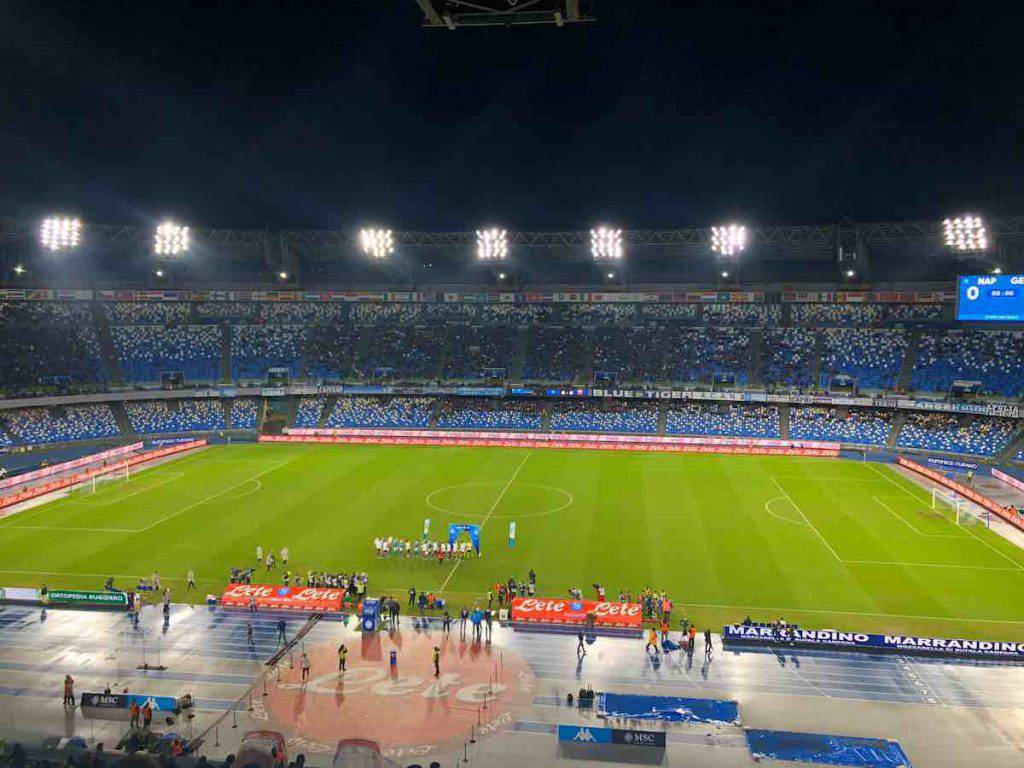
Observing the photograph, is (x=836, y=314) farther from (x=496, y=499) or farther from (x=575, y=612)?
(x=575, y=612)

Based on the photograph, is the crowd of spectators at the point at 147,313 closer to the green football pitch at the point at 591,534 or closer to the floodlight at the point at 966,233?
the green football pitch at the point at 591,534

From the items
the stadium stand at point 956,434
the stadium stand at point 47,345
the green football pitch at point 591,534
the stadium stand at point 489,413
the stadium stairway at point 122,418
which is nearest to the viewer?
the green football pitch at point 591,534

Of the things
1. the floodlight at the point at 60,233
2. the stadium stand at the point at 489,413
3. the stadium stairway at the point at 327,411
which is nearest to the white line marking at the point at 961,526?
the stadium stand at the point at 489,413

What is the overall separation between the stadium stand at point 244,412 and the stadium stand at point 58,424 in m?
9.87

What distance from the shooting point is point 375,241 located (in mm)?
69938

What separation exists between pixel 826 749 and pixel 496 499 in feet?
90.0

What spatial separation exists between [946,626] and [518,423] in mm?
44835

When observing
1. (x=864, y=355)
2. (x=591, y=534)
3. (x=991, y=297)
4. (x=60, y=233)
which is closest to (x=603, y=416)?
(x=864, y=355)

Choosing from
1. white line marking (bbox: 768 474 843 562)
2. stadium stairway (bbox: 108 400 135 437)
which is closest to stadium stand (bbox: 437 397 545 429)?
white line marking (bbox: 768 474 843 562)

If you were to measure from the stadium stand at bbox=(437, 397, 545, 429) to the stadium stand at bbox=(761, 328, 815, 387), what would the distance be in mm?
22000

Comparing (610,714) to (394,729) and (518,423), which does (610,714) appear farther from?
(518,423)

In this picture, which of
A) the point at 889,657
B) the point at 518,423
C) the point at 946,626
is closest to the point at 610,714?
the point at 889,657

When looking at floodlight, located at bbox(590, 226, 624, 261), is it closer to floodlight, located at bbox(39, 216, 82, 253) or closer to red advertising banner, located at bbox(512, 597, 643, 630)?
red advertising banner, located at bbox(512, 597, 643, 630)

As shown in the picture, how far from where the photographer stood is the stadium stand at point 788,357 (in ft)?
225
